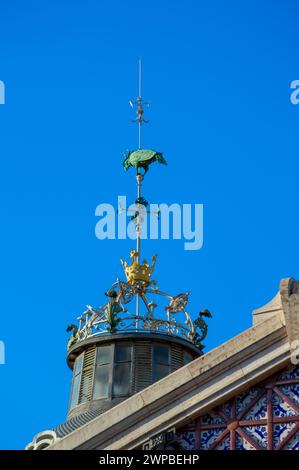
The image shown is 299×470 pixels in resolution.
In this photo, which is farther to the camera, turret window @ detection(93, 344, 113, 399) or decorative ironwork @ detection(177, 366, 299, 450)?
turret window @ detection(93, 344, 113, 399)

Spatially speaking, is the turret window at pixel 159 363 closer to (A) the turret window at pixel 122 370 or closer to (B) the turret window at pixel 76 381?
(A) the turret window at pixel 122 370

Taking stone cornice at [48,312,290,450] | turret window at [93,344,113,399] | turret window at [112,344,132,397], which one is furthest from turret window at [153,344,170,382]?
stone cornice at [48,312,290,450]

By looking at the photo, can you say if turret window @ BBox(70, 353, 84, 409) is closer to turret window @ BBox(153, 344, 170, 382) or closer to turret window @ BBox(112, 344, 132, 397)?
turret window @ BBox(112, 344, 132, 397)

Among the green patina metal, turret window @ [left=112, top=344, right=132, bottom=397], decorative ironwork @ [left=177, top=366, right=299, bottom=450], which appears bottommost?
decorative ironwork @ [left=177, top=366, right=299, bottom=450]

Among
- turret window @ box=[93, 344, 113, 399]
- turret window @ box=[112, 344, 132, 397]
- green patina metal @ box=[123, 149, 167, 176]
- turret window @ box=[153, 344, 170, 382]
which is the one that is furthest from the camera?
green patina metal @ box=[123, 149, 167, 176]

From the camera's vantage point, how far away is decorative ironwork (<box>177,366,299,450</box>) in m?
19.7

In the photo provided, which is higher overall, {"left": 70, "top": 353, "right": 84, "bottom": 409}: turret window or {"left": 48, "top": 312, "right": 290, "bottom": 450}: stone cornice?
{"left": 70, "top": 353, "right": 84, "bottom": 409}: turret window

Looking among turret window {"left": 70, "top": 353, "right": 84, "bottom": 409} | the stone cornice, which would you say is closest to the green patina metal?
turret window {"left": 70, "top": 353, "right": 84, "bottom": 409}

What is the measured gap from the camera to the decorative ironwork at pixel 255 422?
64.5 ft

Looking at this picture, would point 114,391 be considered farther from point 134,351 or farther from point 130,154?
point 130,154

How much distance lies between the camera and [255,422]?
1992 cm

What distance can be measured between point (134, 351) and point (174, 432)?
48.7 ft

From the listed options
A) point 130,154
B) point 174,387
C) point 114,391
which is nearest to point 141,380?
point 114,391

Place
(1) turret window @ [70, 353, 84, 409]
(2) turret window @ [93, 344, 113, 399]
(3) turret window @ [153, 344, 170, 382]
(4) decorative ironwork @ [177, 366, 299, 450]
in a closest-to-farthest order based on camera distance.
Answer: (4) decorative ironwork @ [177, 366, 299, 450], (2) turret window @ [93, 344, 113, 399], (3) turret window @ [153, 344, 170, 382], (1) turret window @ [70, 353, 84, 409]
